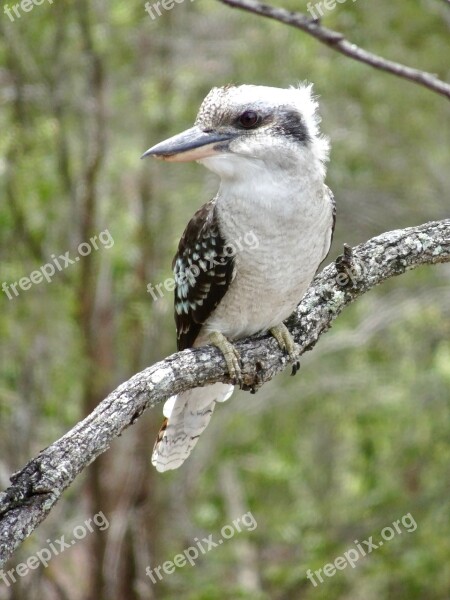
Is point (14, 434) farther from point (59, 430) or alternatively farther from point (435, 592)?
point (435, 592)

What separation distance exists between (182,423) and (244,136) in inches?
57.5

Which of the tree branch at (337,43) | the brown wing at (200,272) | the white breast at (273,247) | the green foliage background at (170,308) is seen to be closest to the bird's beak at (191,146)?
the white breast at (273,247)

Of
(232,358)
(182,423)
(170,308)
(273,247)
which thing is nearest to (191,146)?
(273,247)

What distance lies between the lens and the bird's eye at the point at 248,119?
362cm

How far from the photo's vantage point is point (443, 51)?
7277mm

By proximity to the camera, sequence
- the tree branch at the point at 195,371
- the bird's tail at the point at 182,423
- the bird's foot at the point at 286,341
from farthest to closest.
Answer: the bird's tail at the point at 182,423
the bird's foot at the point at 286,341
the tree branch at the point at 195,371

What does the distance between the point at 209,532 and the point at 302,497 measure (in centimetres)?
130

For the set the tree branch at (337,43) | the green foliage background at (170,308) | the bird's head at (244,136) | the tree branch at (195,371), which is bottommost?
the green foliage background at (170,308)

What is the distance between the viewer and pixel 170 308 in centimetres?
742

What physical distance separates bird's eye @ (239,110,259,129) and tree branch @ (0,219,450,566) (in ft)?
2.08

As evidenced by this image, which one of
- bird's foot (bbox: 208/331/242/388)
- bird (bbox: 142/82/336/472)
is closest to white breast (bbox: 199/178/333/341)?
bird (bbox: 142/82/336/472)

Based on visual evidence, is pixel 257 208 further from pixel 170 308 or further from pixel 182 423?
pixel 170 308

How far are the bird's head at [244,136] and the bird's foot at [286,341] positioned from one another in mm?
646

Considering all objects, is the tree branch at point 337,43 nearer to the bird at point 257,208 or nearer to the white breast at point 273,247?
the bird at point 257,208
